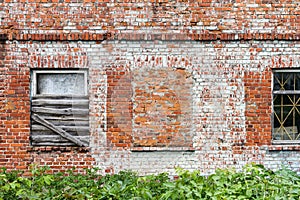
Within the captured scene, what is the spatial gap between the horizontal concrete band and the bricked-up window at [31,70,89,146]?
2.12 feet

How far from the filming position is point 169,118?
8164 millimetres

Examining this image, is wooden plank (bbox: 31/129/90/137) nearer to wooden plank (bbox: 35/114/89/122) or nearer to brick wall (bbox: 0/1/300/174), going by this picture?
brick wall (bbox: 0/1/300/174)

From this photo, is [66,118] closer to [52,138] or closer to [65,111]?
[65,111]

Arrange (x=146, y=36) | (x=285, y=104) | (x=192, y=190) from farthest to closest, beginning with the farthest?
(x=285, y=104), (x=146, y=36), (x=192, y=190)

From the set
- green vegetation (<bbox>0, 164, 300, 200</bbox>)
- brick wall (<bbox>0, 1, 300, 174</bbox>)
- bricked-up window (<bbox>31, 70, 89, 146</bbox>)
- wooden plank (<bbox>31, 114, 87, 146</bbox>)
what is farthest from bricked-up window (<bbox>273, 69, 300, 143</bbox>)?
green vegetation (<bbox>0, 164, 300, 200</bbox>)

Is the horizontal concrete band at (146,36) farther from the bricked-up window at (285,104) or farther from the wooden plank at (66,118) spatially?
the wooden plank at (66,118)

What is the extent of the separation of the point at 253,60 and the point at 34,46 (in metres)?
4.22

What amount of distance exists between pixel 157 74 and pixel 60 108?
198 cm

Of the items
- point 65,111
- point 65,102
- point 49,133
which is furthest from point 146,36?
point 49,133

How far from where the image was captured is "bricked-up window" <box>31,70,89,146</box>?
8125mm

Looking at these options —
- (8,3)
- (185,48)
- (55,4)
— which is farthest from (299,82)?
(8,3)

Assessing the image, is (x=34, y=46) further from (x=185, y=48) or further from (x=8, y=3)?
(x=185, y=48)

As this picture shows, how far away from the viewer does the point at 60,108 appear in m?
8.16

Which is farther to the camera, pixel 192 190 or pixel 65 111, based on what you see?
pixel 65 111
